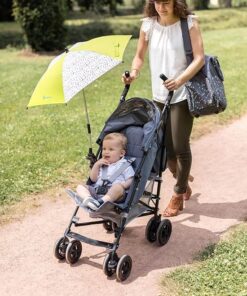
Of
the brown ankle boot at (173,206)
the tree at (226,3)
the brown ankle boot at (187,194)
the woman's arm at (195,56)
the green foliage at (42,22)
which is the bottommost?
the tree at (226,3)

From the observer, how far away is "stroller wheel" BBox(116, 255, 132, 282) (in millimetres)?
4426

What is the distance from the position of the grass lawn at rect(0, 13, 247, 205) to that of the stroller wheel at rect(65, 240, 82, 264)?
168cm

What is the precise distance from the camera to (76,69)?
15.9 ft

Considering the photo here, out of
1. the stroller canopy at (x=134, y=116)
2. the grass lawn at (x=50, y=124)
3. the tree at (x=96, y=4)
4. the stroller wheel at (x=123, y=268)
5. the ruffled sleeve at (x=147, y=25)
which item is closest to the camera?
the stroller wheel at (x=123, y=268)

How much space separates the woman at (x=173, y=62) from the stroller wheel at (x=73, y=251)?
4.18ft

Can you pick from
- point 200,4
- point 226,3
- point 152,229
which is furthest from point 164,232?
point 226,3

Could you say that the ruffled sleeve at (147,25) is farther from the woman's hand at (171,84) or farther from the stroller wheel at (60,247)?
the stroller wheel at (60,247)

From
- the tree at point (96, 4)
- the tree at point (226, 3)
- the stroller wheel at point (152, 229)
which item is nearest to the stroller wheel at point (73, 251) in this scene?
the stroller wheel at point (152, 229)

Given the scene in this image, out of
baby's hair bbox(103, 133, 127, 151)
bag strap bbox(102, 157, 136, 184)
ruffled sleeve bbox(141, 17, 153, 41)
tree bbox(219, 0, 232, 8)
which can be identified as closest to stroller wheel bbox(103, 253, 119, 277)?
bag strap bbox(102, 157, 136, 184)

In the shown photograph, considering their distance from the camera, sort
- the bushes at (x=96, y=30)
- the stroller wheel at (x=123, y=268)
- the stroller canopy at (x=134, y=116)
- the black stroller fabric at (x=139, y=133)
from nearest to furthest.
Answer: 1. the stroller wheel at (x=123, y=268)
2. the black stroller fabric at (x=139, y=133)
3. the stroller canopy at (x=134, y=116)
4. the bushes at (x=96, y=30)

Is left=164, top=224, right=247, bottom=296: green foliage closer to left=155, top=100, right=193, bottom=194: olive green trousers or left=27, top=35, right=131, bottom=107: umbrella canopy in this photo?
left=155, top=100, right=193, bottom=194: olive green trousers

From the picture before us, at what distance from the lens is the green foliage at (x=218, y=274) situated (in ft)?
14.1

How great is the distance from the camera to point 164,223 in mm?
5055

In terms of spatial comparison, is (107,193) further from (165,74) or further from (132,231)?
(165,74)
